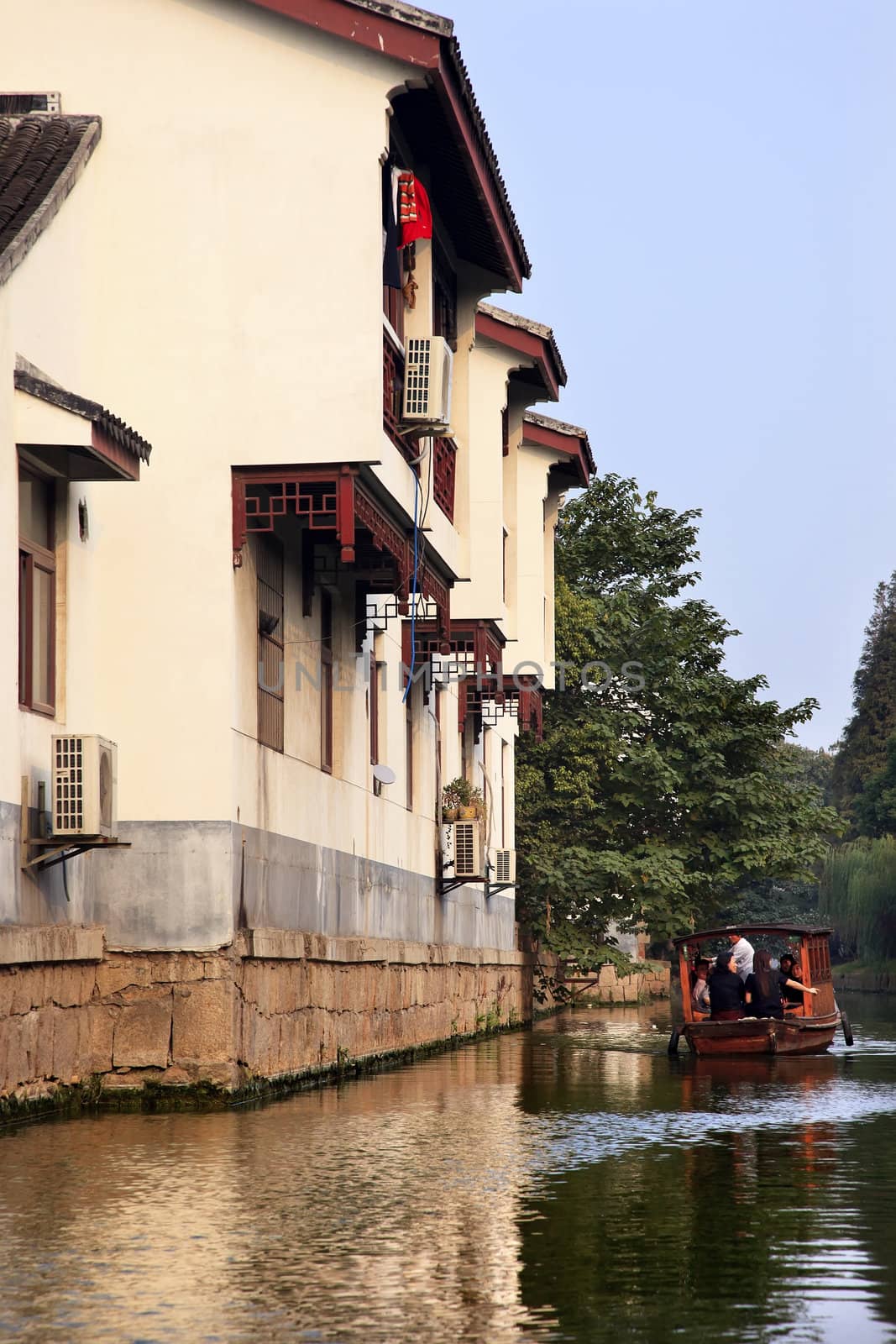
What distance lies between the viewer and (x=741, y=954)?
28.5 m

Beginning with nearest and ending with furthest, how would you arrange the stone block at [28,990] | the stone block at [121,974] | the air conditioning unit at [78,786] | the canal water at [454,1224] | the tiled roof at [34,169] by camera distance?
the canal water at [454,1224], the stone block at [28,990], the air conditioning unit at [78,786], the tiled roof at [34,169], the stone block at [121,974]

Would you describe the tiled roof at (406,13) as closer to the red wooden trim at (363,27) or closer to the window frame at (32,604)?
the red wooden trim at (363,27)

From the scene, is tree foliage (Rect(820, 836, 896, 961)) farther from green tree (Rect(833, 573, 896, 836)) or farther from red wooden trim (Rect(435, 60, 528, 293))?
red wooden trim (Rect(435, 60, 528, 293))

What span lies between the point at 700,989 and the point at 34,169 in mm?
15091

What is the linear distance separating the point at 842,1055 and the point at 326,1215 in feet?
58.1

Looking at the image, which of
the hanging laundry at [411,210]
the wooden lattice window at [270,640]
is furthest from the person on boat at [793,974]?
the hanging laundry at [411,210]

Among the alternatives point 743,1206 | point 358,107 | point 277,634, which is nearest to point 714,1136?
point 743,1206

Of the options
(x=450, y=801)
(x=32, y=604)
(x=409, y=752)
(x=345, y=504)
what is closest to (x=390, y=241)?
(x=345, y=504)

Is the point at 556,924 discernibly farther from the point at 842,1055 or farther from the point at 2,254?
the point at 2,254

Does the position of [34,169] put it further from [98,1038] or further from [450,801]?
[450,801]

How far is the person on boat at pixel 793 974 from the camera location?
2606 centimetres

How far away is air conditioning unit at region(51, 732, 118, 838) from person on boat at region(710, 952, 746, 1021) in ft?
40.6

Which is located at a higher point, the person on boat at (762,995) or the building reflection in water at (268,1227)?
the person on boat at (762,995)

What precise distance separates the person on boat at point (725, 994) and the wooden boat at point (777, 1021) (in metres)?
0.24
